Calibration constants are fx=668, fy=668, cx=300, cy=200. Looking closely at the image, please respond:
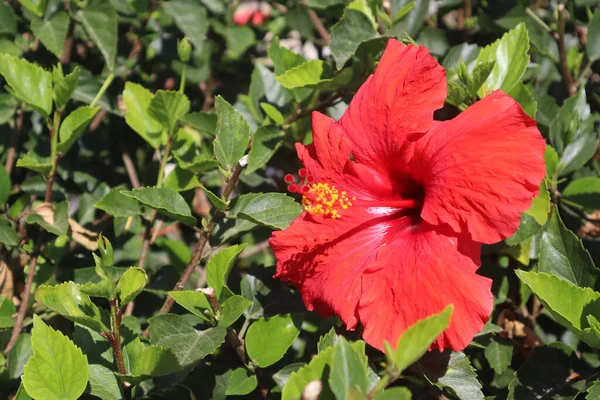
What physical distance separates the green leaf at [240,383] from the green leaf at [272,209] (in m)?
0.31

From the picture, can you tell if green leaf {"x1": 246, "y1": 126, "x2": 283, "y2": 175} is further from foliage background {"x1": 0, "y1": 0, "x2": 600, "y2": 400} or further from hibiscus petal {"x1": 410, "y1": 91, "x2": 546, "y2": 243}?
hibiscus petal {"x1": 410, "y1": 91, "x2": 546, "y2": 243}

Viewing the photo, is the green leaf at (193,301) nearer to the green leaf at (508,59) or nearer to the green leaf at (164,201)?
the green leaf at (164,201)

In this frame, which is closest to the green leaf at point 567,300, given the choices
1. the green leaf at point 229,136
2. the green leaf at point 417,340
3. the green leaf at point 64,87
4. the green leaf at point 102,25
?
the green leaf at point 417,340

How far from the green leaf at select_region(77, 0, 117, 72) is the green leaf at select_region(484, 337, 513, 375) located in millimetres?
1190

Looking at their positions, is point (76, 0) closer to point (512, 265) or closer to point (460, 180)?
point (460, 180)

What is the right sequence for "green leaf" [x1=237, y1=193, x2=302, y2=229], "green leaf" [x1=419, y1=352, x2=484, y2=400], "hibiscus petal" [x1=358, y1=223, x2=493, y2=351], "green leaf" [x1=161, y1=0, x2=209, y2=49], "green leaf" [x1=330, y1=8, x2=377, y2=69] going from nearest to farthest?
"hibiscus petal" [x1=358, y1=223, x2=493, y2=351]
"green leaf" [x1=419, y1=352, x2=484, y2=400]
"green leaf" [x1=237, y1=193, x2=302, y2=229]
"green leaf" [x1=330, y1=8, x2=377, y2=69]
"green leaf" [x1=161, y1=0, x2=209, y2=49]

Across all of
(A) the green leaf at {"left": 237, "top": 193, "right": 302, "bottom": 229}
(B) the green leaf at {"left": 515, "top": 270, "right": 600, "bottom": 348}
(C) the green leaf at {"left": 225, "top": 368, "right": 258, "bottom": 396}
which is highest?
(A) the green leaf at {"left": 237, "top": 193, "right": 302, "bottom": 229}

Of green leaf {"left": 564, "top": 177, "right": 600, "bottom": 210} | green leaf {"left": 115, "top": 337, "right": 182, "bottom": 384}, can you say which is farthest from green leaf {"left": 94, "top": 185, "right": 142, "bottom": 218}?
green leaf {"left": 564, "top": 177, "right": 600, "bottom": 210}

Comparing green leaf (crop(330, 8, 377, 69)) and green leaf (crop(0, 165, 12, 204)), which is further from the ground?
green leaf (crop(330, 8, 377, 69))

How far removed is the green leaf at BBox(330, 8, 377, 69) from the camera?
1482 mm

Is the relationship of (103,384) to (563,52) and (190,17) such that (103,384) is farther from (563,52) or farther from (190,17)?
(563,52)

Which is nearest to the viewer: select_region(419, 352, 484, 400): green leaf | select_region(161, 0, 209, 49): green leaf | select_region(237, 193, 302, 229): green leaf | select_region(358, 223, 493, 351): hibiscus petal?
select_region(358, 223, 493, 351): hibiscus petal

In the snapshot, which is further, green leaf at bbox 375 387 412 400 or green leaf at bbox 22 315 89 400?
green leaf at bbox 22 315 89 400

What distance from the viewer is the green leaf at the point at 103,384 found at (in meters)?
1.25
